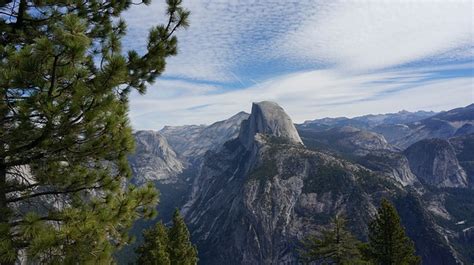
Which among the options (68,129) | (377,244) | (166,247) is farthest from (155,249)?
(68,129)

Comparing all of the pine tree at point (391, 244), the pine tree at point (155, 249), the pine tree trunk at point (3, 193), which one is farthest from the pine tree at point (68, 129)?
the pine tree at point (391, 244)

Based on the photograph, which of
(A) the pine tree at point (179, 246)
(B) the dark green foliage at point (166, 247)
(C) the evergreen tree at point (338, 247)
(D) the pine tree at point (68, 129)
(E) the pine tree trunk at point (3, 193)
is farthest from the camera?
(A) the pine tree at point (179, 246)

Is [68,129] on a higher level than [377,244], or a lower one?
higher

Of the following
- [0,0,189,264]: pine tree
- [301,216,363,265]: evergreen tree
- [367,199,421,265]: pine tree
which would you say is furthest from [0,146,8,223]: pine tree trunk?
[367,199,421,265]: pine tree

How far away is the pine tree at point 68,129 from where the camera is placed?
6.77 m

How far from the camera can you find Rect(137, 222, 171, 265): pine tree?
3256 centimetres

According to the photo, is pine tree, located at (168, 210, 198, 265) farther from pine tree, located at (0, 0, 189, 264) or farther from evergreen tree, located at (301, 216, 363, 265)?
pine tree, located at (0, 0, 189, 264)

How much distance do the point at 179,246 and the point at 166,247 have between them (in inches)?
63.5

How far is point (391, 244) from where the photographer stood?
32969 millimetres

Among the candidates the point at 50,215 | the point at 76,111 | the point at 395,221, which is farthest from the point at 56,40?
the point at 395,221

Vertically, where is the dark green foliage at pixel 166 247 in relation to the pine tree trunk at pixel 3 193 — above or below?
below

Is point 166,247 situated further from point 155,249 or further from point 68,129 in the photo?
point 68,129

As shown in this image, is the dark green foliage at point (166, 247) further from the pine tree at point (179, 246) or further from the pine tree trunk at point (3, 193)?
the pine tree trunk at point (3, 193)

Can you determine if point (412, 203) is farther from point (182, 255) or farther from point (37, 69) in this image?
point (37, 69)
